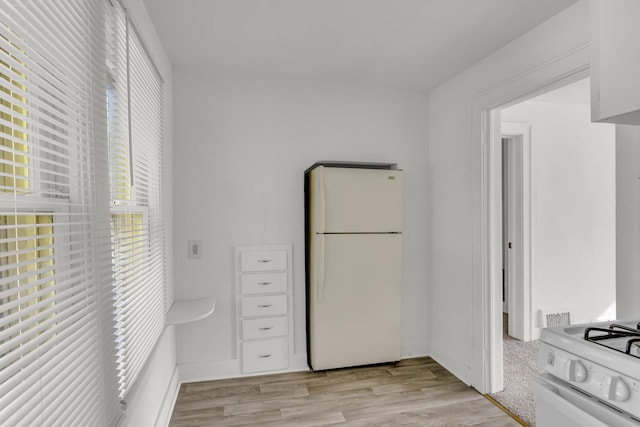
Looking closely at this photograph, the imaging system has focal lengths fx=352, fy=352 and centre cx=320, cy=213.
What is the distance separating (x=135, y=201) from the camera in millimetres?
1890

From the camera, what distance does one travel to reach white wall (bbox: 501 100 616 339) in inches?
146

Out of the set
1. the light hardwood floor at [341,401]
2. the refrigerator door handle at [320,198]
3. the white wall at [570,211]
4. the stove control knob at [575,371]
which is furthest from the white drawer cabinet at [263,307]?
the white wall at [570,211]

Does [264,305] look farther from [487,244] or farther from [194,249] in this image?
[487,244]

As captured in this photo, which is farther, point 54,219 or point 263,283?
point 263,283

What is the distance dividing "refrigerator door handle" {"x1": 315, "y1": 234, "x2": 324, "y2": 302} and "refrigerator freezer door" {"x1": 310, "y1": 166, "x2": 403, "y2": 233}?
8 centimetres

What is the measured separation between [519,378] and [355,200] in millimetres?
2002

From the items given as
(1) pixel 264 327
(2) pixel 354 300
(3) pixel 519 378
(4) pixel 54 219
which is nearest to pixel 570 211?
(3) pixel 519 378

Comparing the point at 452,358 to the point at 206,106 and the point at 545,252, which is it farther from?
the point at 206,106

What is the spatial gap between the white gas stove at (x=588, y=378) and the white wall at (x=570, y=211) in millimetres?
2422

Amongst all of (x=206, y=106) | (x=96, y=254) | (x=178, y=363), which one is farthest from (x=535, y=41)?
(x=178, y=363)

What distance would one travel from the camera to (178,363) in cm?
293

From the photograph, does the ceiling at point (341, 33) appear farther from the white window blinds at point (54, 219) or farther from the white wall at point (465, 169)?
the white window blinds at point (54, 219)

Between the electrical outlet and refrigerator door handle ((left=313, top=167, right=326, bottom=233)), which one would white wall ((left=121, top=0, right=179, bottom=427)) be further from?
refrigerator door handle ((left=313, top=167, right=326, bottom=233))

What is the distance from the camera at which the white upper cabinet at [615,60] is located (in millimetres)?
1133
